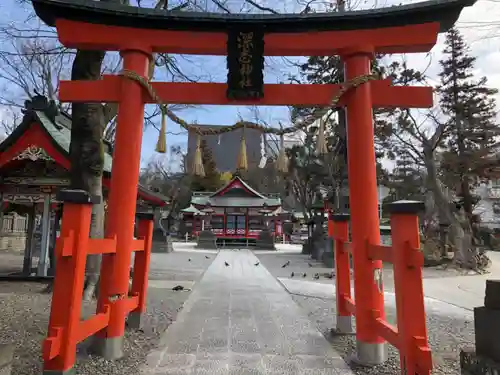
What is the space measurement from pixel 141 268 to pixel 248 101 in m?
2.62

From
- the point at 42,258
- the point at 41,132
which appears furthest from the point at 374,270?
the point at 42,258

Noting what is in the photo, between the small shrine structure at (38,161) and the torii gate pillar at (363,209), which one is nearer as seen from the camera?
the torii gate pillar at (363,209)

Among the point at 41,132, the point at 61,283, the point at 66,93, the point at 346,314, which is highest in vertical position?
the point at 41,132

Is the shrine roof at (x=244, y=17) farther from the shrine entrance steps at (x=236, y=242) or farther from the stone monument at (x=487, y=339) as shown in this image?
the shrine entrance steps at (x=236, y=242)

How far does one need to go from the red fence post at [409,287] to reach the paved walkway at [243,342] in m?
0.89

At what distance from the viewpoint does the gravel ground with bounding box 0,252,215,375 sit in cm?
340

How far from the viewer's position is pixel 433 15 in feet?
13.5

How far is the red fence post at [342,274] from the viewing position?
4.67 metres

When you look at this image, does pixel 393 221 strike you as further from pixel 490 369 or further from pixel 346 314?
pixel 346 314

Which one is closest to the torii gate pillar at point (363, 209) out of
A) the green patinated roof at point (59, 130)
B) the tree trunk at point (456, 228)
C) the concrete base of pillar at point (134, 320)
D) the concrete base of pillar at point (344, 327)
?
the concrete base of pillar at point (344, 327)

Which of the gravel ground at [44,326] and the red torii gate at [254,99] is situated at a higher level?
the red torii gate at [254,99]

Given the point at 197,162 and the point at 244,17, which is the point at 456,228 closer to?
the point at 197,162

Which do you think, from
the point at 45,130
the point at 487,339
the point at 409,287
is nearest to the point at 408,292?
the point at 409,287

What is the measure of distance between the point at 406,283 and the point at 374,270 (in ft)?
3.05
